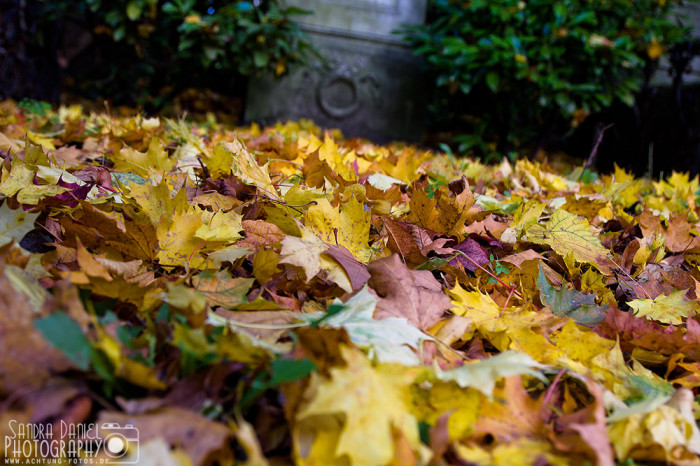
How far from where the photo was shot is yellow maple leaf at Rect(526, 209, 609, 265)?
1.05 metres

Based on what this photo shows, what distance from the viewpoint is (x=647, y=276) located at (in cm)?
109

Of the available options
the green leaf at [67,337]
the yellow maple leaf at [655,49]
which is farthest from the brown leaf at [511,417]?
the yellow maple leaf at [655,49]

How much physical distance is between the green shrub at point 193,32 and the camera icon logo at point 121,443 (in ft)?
14.4

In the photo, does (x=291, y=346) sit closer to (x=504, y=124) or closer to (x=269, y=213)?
(x=269, y=213)

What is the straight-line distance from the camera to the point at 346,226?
2.90 feet

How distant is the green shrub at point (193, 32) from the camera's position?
4363 mm

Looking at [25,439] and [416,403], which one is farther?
[416,403]

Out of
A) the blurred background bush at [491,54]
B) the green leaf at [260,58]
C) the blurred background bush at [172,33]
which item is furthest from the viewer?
the green leaf at [260,58]

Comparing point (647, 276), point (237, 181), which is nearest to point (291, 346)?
point (237, 181)

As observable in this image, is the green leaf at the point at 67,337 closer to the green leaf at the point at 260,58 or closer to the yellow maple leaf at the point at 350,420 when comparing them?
the yellow maple leaf at the point at 350,420

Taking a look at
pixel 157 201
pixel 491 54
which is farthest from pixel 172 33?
pixel 157 201

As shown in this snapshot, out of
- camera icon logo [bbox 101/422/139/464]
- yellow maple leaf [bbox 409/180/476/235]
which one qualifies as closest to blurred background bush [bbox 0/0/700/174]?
yellow maple leaf [bbox 409/180/476/235]

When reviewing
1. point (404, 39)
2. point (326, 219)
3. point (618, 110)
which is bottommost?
point (326, 219)

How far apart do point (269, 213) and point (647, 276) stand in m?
0.91
